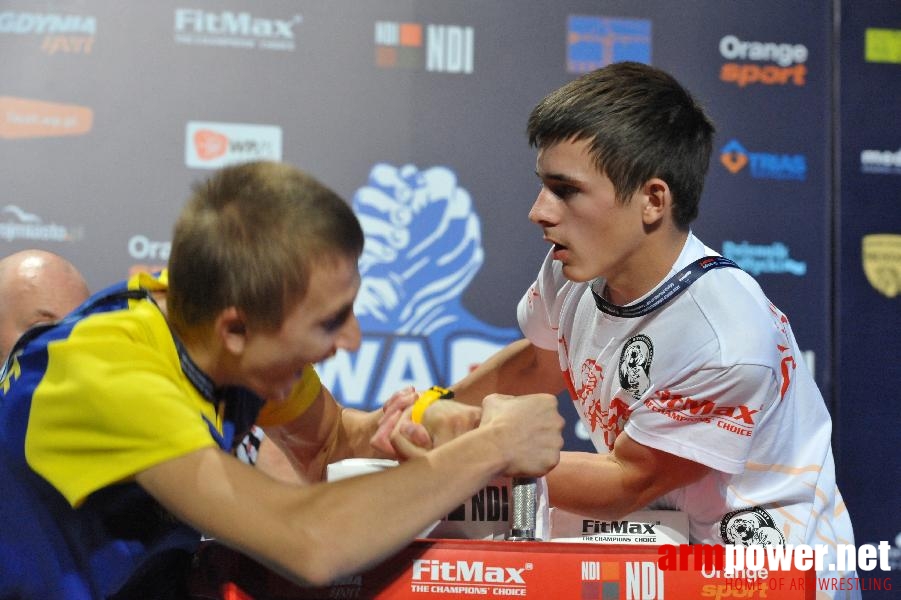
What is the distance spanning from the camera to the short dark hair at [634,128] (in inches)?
72.4

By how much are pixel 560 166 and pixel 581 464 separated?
556 millimetres

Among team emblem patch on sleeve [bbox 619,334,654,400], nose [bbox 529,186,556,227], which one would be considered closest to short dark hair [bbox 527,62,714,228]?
nose [bbox 529,186,556,227]

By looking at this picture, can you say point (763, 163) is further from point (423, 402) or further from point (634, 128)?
point (423, 402)

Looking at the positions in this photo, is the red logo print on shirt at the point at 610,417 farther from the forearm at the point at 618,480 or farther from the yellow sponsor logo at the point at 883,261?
the yellow sponsor logo at the point at 883,261

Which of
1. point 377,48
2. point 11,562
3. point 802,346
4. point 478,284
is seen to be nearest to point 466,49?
point 377,48

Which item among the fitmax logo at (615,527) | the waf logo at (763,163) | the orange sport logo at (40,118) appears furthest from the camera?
the waf logo at (763,163)

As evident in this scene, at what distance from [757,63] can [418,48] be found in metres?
1.29

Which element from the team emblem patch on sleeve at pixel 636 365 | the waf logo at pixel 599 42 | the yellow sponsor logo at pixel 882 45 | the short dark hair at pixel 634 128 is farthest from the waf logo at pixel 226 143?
the yellow sponsor logo at pixel 882 45

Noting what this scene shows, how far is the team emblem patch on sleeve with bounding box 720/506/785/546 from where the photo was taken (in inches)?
67.4

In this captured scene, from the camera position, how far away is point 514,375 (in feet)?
7.23

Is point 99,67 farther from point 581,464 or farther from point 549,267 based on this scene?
point 581,464

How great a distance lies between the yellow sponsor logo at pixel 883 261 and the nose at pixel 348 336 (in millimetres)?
3002

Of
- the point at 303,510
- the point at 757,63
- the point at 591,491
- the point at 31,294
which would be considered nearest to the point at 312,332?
the point at 303,510

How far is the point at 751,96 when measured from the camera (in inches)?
148
